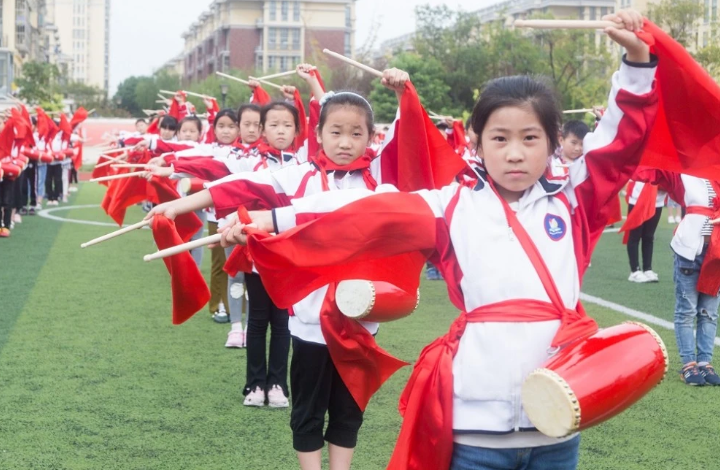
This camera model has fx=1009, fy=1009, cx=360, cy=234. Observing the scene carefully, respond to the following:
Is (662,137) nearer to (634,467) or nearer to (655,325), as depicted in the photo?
(634,467)

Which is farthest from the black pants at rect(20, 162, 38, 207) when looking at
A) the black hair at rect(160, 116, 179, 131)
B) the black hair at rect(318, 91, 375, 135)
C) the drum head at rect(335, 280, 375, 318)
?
the drum head at rect(335, 280, 375, 318)

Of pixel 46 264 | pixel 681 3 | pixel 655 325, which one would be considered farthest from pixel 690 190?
pixel 681 3

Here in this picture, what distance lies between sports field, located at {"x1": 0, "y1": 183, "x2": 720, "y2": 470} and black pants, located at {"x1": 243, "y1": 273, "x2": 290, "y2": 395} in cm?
19

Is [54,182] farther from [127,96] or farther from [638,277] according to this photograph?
[127,96]

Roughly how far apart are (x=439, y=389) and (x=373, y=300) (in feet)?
3.01

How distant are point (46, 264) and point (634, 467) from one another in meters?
9.14

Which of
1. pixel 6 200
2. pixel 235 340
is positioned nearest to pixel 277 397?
pixel 235 340

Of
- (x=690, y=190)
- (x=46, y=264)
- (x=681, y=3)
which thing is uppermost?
(x=681, y=3)

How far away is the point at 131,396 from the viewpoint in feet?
20.4

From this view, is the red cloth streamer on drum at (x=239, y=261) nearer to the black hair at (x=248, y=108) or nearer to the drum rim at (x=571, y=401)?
the black hair at (x=248, y=108)

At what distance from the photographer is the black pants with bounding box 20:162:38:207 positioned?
61.3ft

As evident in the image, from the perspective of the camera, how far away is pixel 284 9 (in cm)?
9056

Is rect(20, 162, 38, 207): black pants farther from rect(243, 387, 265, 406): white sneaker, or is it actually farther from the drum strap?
the drum strap

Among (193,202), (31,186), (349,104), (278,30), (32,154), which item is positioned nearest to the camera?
(193,202)
